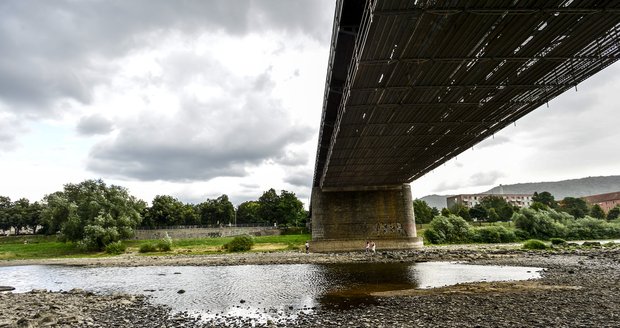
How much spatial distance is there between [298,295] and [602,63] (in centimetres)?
1631

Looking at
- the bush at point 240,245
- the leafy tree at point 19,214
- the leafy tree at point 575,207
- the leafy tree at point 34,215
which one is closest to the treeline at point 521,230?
the bush at point 240,245

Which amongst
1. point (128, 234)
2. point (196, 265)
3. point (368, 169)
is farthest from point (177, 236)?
point (368, 169)

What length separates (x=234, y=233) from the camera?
86.8 m

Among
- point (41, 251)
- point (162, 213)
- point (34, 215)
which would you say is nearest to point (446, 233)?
point (41, 251)

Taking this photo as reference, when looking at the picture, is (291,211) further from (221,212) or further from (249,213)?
(249,213)

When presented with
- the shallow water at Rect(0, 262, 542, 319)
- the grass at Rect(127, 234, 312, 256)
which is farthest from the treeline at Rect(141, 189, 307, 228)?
the shallow water at Rect(0, 262, 542, 319)

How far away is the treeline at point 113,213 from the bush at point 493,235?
4403 centimetres

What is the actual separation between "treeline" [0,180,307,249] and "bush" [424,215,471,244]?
40.2 m

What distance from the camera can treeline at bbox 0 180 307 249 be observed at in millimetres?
55531

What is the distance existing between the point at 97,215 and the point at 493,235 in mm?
58531

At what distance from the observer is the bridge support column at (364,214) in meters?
49.0

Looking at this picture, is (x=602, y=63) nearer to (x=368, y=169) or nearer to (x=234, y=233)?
(x=368, y=169)

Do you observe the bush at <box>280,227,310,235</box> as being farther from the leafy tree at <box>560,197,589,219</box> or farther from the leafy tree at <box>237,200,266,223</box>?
the leafy tree at <box>560,197,589,219</box>

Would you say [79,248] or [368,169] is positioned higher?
[368,169]
